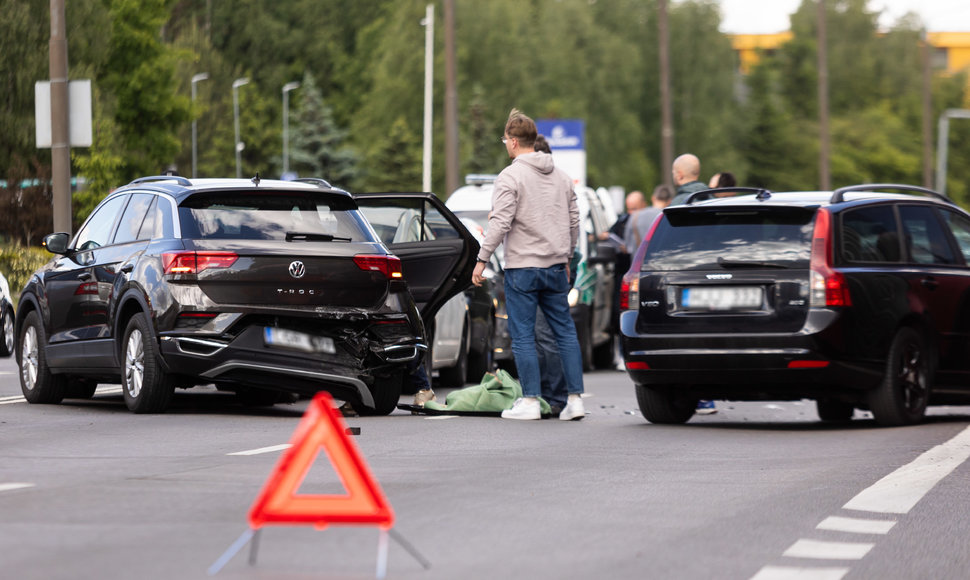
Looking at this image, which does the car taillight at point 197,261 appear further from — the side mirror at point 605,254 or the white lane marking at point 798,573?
the side mirror at point 605,254

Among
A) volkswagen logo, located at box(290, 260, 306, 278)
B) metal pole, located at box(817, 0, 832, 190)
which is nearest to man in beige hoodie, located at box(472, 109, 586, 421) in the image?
volkswagen logo, located at box(290, 260, 306, 278)

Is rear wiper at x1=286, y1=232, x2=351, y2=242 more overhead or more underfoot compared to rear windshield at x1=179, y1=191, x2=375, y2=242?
more underfoot

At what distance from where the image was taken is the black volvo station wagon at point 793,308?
39.0 ft

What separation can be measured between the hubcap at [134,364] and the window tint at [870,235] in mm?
4631

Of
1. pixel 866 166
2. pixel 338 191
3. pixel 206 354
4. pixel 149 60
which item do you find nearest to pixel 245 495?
pixel 206 354

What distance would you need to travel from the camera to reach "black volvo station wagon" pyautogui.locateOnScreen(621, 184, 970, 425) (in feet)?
39.0

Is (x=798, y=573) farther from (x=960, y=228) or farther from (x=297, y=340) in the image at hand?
(x=960, y=228)

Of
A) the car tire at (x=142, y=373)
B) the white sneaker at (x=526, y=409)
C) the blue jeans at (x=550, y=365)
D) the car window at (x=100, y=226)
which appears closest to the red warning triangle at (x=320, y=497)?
the car tire at (x=142, y=373)

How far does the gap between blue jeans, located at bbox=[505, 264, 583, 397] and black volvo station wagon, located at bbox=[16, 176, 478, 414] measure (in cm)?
67

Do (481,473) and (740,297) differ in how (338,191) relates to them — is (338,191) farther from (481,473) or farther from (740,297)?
(481,473)

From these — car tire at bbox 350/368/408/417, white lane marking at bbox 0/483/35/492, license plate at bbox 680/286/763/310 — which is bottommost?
car tire at bbox 350/368/408/417

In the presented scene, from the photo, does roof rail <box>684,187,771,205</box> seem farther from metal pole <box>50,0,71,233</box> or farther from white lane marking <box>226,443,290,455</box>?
metal pole <box>50,0,71,233</box>

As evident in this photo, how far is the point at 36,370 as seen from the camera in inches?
540

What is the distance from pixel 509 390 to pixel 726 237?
201cm
